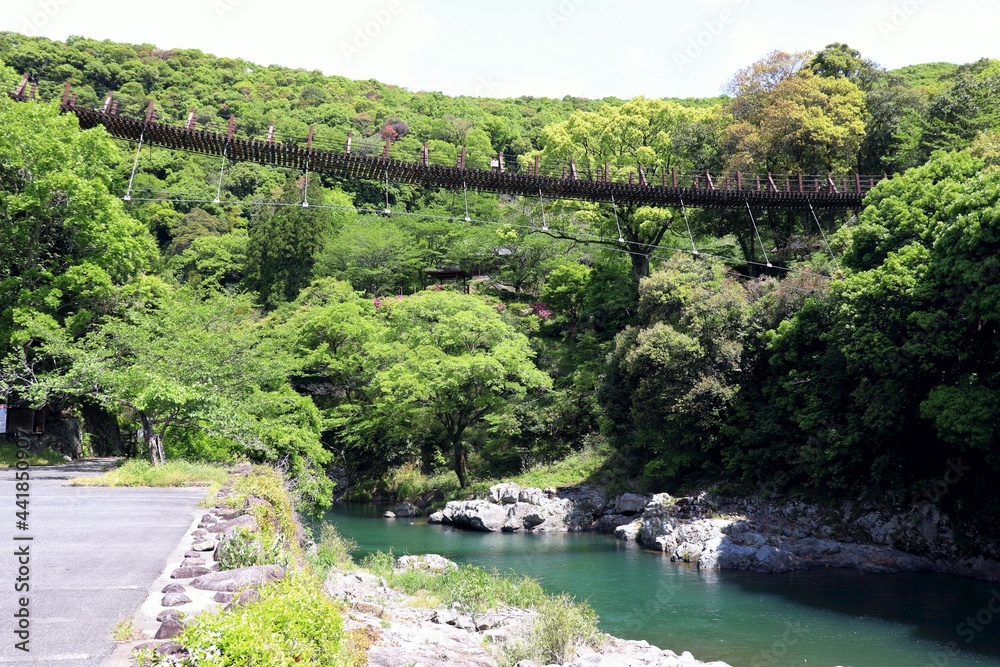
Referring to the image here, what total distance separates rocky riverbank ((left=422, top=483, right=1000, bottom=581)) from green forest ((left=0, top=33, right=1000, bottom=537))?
75cm

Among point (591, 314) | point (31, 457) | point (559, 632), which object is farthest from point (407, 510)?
point (559, 632)

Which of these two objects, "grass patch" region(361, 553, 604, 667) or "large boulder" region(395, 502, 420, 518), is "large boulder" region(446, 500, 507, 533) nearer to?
"large boulder" region(395, 502, 420, 518)

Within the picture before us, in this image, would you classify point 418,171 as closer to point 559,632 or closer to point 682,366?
point 682,366

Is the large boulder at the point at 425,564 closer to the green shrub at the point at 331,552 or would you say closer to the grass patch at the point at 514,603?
the grass patch at the point at 514,603

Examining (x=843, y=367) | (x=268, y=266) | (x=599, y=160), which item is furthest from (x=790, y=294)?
(x=268, y=266)

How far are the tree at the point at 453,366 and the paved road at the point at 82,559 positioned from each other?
15119mm

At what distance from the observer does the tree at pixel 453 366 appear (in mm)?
26906

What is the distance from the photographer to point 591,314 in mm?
31891

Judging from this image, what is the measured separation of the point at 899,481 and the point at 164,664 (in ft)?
61.7

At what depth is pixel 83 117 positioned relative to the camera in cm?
1962

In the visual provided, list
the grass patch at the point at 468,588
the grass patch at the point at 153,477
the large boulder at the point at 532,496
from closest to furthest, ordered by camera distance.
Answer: the grass patch at the point at 468,588 → the grass patch at the point at 153,477 → the large boulder at the point at 532,496

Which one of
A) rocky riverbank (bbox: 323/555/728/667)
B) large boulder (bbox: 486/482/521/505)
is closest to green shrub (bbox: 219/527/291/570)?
rocky riverbank (bbox: 323/555/728/667)

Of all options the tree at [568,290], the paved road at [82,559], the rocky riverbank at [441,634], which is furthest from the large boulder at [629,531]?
the paved road at [82,559]

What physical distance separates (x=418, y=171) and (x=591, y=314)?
46.9 feet
